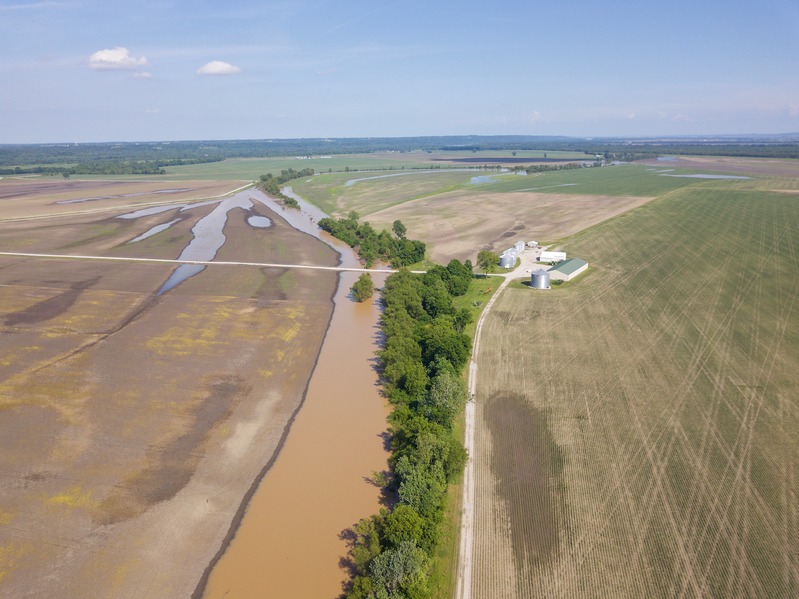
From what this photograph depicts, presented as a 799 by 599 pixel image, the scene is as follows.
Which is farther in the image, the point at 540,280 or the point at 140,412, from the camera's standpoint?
the point at 540,280

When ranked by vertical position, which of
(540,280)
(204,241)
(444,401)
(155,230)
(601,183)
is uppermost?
(601,183)

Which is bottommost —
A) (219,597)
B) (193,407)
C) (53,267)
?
(219,597)

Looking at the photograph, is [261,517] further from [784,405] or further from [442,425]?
[784,405]

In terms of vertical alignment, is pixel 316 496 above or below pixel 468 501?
below

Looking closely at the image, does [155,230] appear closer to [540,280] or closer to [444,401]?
[540,280]

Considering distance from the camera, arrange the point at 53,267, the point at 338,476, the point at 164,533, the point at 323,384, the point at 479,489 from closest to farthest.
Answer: the point at 164,533 → the point at 479,489 → the point at 338,476 → the point at 323,384 → the point at 53,267

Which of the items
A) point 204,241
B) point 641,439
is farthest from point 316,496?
point 204,241

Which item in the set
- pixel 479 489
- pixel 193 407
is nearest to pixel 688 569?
pixel 479 489
